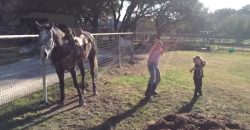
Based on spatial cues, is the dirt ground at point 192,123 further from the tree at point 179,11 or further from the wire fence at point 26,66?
the tree at point 179,11

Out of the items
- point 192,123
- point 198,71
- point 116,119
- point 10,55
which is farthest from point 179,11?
point 192,123

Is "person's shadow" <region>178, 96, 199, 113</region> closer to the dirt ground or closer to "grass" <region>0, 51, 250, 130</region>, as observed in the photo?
"grass" <region>0, 51, 250, 130</region>

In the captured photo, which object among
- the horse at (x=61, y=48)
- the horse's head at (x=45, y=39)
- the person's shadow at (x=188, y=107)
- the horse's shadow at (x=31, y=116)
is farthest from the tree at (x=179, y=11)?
A: the horse's head at (x=45, y=39)

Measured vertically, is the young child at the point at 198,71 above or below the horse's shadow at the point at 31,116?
above

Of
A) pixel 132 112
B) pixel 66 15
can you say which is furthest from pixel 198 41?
pixel 132 112

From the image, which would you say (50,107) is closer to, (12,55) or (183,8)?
(12,55)

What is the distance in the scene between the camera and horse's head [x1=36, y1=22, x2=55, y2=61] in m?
7.30

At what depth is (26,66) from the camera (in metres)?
13.2

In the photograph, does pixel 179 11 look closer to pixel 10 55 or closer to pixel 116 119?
pixel 10 55

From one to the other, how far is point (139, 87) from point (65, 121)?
434 centimetres

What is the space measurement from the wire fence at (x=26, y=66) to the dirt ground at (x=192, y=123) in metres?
3.38

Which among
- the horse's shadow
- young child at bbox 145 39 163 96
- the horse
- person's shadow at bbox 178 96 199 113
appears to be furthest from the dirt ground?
young child at bbox 145 39 163 96

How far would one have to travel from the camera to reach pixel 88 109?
8750mm

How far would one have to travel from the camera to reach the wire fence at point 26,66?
10.2 meters
